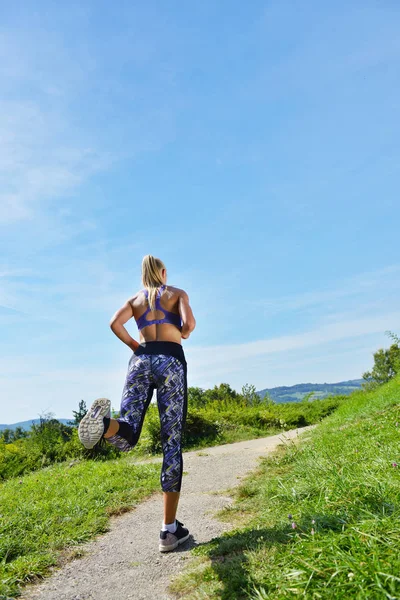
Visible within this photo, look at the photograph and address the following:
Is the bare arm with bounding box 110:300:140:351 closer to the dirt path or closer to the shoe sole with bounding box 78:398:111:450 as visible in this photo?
the shoe sole with bounding box 78:398:111:450

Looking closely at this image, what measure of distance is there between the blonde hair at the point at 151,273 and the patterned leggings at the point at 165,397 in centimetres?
56

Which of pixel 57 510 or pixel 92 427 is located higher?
pixel 92 427

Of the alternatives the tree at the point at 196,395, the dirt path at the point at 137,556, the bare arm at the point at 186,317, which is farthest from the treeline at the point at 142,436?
the bare arm at the point at 186,317

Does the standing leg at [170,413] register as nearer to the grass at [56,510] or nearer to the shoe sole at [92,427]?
the shoe sole at [92,427]

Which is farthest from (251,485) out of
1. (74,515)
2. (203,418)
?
(203,418)

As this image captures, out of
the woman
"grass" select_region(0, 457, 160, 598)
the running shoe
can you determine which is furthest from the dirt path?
the woman

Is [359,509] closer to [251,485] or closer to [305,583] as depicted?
[305,583]

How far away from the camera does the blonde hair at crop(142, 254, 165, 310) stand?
4461mm

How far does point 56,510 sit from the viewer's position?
542 centimetres

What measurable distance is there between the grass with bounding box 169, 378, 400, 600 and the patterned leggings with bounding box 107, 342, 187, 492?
699 mm

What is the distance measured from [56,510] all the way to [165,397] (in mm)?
2363

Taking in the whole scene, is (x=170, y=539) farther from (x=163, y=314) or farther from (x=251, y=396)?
(x=251, y=396)

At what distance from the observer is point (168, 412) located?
4.13m

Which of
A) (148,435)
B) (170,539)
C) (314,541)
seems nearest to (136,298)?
(170,539)
